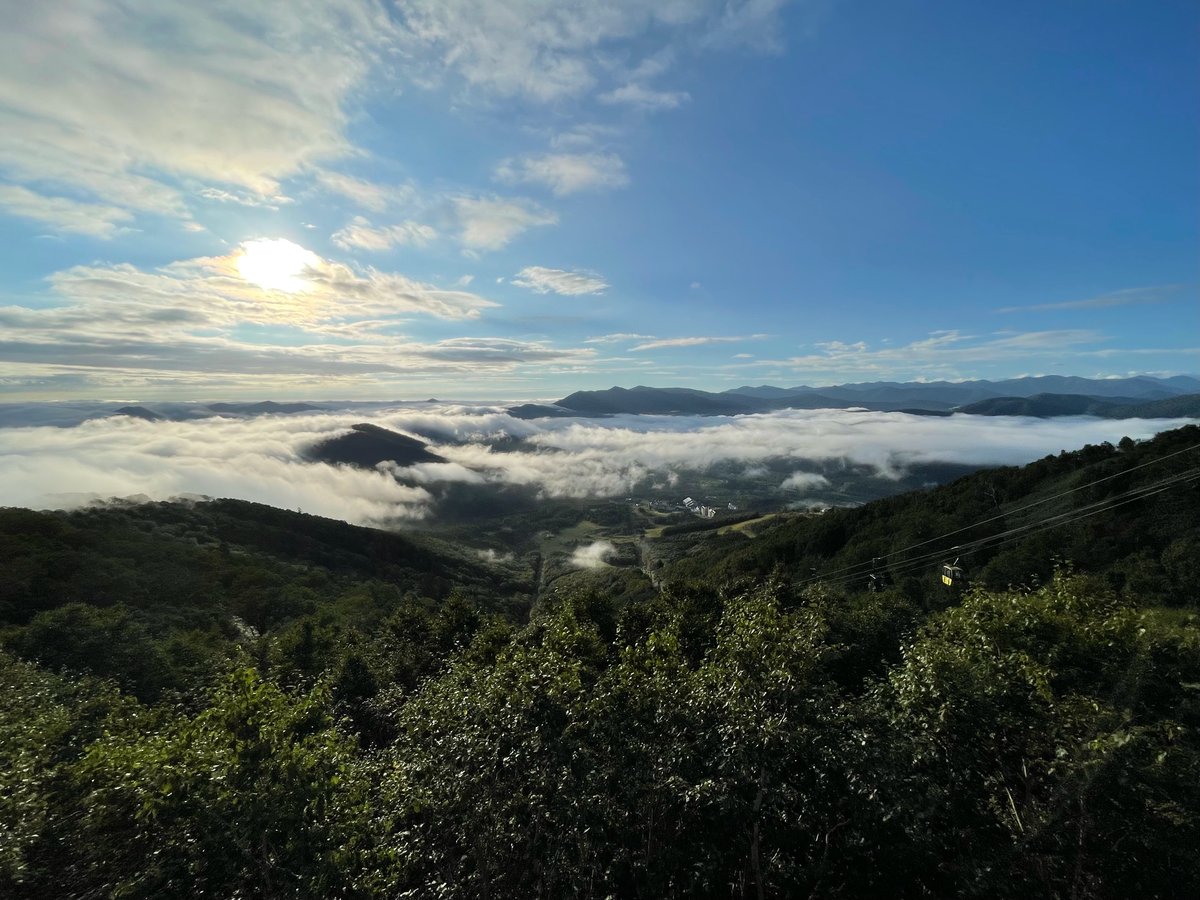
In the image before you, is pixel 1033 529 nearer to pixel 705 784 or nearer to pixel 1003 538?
pixel 1003 538

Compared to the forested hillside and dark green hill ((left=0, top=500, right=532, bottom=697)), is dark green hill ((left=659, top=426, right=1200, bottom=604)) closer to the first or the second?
the forested hillside

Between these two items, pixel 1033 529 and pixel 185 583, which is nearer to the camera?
pixel 1033 529

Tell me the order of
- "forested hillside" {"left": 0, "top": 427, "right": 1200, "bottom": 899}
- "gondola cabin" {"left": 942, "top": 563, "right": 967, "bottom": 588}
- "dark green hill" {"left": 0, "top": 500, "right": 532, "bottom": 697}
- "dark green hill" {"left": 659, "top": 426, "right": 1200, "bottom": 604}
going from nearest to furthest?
"forested hillside" {"left": 0, "top": 427, "right": 1200, "bottom": 899}
"gondola cabin" {"left": 942, "top": 563, "right": 967, "bottom": 588}
"dark green hill" {"left": 0, "top": 500, "right": 532, "bottom": 697}
"dark green hill" {"left": 659, "top": 426, "right": 1200, "bottom": 604}

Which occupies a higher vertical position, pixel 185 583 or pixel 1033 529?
pixel 1033 529

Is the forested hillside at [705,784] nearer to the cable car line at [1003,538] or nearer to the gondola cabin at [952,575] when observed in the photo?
the gondola cabin at [952,575]

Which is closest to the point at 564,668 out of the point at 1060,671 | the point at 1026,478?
the point at 1060,671

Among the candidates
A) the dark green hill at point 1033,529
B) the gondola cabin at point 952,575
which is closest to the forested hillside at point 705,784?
the gondola cabin at point 952,575

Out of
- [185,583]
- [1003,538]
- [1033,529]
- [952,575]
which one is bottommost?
[185,583]

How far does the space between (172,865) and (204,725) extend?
430 centimetres

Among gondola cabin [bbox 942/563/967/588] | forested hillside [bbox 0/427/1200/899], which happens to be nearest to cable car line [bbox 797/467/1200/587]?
gondola cabin [bbox 942/563/967/588]

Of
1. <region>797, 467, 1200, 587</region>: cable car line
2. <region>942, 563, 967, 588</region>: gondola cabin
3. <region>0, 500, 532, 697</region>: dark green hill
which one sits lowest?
<region>0, 500, 532, 697</region>: dark green hill

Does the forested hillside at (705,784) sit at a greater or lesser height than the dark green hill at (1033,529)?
greater

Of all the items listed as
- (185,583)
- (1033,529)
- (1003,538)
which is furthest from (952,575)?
(185,583)

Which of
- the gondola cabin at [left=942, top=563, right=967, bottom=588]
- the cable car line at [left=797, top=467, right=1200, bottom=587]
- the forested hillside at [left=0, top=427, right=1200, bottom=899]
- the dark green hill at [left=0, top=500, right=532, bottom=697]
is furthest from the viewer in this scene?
the cable car line at [left=797, top=467, right=1200, bottom=587]
